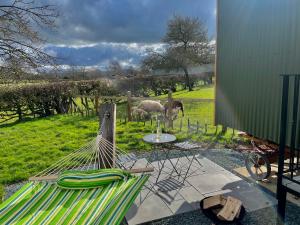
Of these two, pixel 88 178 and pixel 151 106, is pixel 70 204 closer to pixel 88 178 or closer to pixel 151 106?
pixel 88 178

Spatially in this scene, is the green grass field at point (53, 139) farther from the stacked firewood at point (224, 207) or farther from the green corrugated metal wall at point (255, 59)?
the stacked firewood at point (224, 207)

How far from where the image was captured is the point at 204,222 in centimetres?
269

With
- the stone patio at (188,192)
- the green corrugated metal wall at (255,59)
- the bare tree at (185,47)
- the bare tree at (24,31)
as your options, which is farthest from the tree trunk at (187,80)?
the stone patio at (188,192)

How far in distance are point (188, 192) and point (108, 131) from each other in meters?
1.32

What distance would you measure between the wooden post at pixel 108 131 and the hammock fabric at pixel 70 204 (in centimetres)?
48

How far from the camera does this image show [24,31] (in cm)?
503

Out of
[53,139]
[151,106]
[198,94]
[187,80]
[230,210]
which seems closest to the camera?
[230,210]

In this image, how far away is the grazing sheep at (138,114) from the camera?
771 cm

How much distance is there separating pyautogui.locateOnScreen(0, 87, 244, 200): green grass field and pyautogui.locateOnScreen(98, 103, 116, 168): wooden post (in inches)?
71.2

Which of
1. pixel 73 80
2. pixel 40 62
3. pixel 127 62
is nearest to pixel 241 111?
pixel 40 62

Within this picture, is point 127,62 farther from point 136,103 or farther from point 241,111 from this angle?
point 241,111

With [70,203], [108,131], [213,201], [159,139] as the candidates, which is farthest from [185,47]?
[70,203]

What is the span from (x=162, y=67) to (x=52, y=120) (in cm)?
951

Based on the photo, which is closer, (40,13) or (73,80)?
(40,13)
